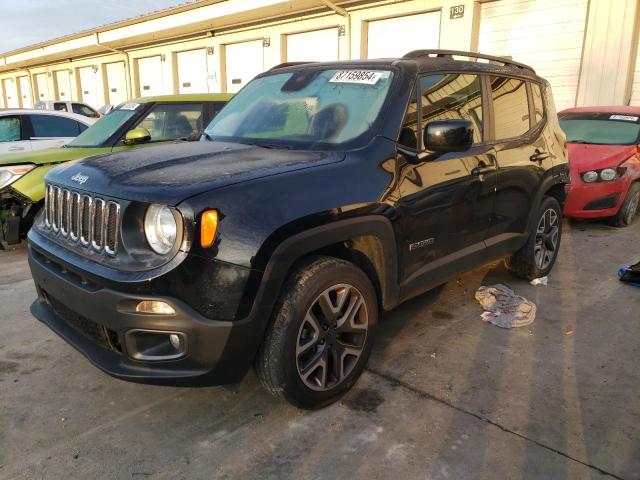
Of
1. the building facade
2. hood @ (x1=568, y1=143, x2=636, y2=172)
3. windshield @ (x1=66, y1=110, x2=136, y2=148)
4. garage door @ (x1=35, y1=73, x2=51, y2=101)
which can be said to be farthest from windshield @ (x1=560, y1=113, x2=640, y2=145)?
garage door @ (x1=35, y1=73, x2=51, y2=101)

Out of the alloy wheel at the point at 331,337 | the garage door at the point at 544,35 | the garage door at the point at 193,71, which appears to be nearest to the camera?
the alloy wheel at the point at 331,337

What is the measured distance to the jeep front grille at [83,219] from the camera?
239cm

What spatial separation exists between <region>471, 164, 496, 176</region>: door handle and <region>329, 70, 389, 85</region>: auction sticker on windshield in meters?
0.91

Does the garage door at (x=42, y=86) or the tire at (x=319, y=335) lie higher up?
the garage door at (x=42, y=86)

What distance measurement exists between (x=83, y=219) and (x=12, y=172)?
157 inches

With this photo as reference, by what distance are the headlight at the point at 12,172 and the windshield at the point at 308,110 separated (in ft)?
10.5

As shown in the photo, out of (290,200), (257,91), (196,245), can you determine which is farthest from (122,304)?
(257,91)

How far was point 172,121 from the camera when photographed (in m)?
6.50

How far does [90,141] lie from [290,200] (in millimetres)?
4812

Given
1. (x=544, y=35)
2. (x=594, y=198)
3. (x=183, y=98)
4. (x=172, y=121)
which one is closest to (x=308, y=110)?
(x=172, y=121)

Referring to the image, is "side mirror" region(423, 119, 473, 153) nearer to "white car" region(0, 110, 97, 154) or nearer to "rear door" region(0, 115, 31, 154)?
"white car" region(0, 110, 97, 154)

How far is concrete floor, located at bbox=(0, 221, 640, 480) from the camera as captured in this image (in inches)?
91.7

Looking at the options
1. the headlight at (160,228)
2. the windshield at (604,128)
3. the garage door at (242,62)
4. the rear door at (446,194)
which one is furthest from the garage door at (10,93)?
the headlight at (160,228)

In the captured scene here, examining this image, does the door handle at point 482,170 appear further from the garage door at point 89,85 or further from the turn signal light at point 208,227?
the garage door at point 89,85
